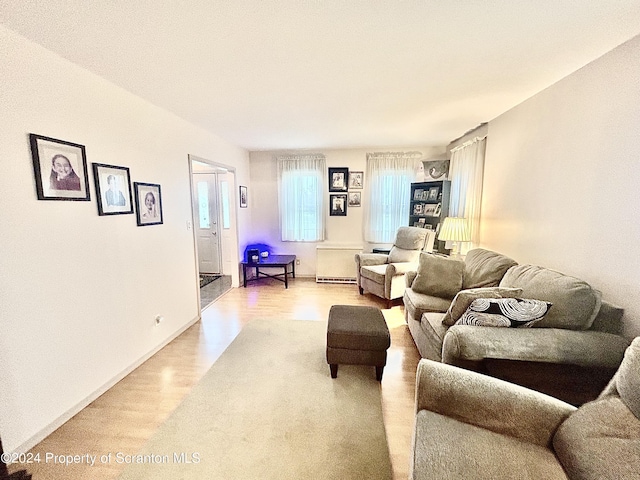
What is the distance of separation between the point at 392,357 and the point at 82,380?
246 centimetres

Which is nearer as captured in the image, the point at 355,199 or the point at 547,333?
the point at 547,333

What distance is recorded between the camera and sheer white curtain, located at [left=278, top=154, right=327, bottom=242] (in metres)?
4.99

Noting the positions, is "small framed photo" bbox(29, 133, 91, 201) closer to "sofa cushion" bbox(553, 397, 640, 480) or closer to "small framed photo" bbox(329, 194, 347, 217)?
"sofa cushion" bbox(553, 397, 640, 480)

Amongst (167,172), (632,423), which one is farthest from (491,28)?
(167,172)

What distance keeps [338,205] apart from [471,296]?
3.42m

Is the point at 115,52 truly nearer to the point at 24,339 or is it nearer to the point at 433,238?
the point at 24,339

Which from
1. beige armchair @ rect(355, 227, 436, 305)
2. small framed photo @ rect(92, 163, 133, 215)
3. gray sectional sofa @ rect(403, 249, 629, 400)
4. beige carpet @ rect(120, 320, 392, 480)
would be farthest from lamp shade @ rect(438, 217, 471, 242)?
small framed photo @ rect(92, 163, 133, 215)

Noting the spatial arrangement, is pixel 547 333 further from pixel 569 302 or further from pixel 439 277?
pixel 439 277

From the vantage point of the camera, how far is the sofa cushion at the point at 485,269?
2.43 meters

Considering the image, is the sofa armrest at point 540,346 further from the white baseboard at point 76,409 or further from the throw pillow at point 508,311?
the white baseboard at point 76,409

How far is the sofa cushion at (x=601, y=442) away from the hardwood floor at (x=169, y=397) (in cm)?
79

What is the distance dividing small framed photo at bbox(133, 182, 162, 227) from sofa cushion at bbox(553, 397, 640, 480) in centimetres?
309

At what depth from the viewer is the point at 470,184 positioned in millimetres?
3549

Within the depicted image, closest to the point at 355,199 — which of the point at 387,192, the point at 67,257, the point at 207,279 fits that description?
the point at 387,192
